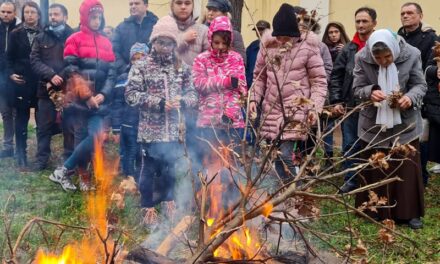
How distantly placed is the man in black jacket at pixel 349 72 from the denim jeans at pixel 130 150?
2336 millimetres

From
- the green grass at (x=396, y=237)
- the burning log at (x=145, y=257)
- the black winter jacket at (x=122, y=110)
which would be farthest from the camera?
the black winter jacket at (x=122, y=110)

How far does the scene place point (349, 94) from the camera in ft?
22.9

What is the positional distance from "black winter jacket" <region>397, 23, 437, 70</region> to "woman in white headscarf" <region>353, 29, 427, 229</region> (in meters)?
1.35

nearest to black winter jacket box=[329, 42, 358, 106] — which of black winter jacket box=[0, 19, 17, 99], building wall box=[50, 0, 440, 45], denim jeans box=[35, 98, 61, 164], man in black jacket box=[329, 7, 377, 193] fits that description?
man in black jacket box=[329, 7, 377, 193]

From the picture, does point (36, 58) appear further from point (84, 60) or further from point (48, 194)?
point (48, 194)

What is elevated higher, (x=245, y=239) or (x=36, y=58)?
(x=36, y=58)

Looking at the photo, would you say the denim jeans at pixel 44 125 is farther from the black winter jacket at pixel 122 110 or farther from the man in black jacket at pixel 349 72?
the man in black jacket at pixel 349 72

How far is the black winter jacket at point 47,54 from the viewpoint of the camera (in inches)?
292

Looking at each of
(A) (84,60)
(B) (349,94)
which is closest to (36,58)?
(A) (84,60)

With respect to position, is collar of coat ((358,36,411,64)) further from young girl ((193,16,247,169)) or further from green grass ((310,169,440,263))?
green grass ((310,169,440,263))

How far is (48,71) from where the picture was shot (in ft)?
24.1

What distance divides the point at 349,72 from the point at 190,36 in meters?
1.85

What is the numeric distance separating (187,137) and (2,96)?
10.2 ft

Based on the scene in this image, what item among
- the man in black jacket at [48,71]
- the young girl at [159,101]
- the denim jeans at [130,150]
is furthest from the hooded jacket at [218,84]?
the man in black jacket at [48,71]
